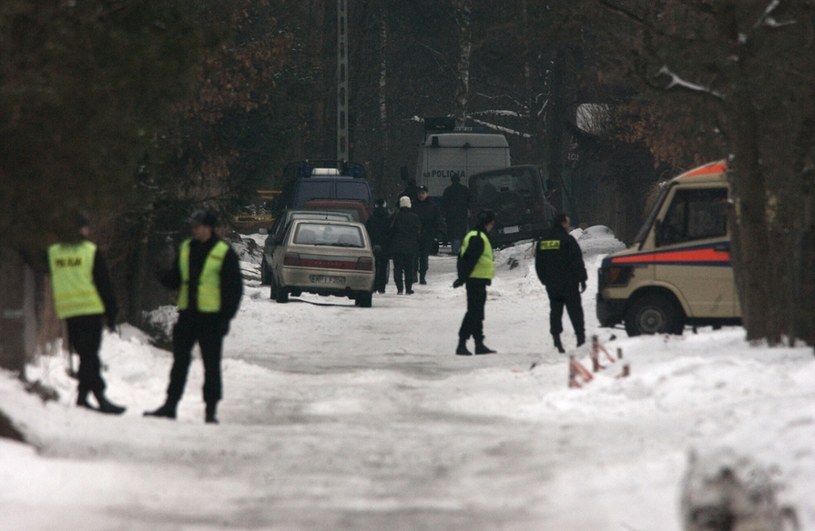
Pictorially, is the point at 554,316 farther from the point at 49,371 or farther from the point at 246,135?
the point at 246,135

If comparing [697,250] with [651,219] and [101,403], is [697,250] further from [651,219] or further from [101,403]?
[101,403]

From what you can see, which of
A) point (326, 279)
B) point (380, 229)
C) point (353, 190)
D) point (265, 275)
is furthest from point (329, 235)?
point (353, 190)

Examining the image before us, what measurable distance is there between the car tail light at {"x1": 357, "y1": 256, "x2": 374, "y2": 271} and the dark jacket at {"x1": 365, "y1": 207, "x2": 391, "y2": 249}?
9.53 ft

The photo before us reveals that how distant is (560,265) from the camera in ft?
66.0

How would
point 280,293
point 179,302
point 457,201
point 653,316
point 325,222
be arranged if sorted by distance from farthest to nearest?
point 457,201 → point 325,222 → point 280,293 → point 653,316 → point 179,302

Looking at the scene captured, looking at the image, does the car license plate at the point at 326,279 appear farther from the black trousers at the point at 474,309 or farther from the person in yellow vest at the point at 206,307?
the person in yellow vest at the point at 206,307

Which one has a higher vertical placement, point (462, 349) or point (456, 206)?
point (456, 206)

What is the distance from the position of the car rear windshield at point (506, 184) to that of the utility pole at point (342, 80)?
9309 mm

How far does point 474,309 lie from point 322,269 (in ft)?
28.7

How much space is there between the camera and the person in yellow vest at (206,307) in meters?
13.2

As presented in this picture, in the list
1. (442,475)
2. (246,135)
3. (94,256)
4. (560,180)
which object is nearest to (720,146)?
(94,256)

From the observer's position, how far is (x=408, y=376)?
1756 cm

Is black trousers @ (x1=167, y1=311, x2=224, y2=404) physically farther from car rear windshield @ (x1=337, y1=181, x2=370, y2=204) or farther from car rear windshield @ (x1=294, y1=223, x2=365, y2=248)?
car rear windshield @ (x1=337, y1=181, x2=370, y2=204)

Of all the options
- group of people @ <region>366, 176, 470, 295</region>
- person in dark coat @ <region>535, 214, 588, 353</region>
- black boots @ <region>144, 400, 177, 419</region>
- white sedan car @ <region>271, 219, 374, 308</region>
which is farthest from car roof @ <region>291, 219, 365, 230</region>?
black boots @ <region>144, 400, 177, 419</region>
